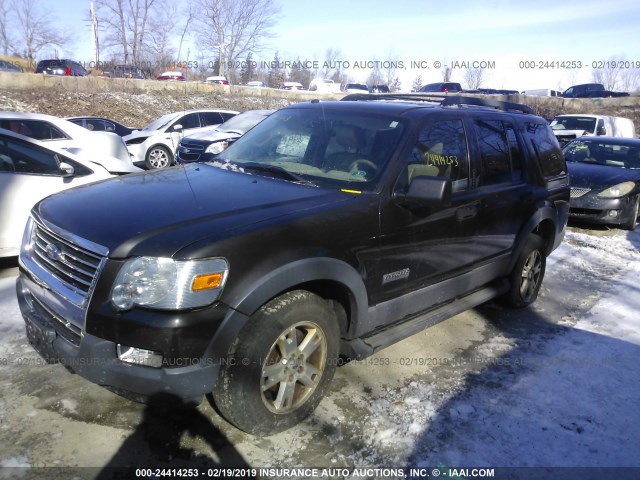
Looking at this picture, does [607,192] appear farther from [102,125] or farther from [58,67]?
[58,67]

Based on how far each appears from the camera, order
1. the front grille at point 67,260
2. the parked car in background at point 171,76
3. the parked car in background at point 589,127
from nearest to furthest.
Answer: the front grille at point 67,260
the parked car in background at point 589,127
the parked car in background at point 171,76

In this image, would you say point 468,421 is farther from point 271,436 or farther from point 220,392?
point 220,392

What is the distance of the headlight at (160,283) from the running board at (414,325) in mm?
1239

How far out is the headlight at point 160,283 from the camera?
7.97ft

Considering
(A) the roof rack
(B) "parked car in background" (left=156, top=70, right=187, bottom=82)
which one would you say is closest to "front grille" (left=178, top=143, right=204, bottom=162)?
(A) the roof rack

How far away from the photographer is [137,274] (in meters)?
2.44

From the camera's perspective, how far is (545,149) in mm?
5199

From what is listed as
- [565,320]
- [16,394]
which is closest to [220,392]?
[16,394]

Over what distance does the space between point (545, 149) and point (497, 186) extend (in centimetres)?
124

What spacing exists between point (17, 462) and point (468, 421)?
2.54m

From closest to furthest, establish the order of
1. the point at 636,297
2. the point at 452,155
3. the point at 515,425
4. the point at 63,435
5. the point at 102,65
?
the point at 63,435 → the point at 515,425 → the point at 452,155 → the point at 636,297 → the point at 102,65

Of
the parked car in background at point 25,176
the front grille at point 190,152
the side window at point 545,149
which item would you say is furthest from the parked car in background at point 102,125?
the side window at point 545,149

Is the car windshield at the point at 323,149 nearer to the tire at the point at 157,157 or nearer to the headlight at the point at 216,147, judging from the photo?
the headlight at the point at 216,147

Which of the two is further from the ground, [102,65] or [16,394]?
[102,65]
